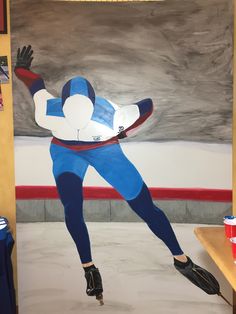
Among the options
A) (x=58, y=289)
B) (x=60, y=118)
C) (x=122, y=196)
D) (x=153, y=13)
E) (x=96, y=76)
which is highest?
(x=153, y=13)

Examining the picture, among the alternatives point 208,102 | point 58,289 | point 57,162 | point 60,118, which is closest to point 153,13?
point 208,102

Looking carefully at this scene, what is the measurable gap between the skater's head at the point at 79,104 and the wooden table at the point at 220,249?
967 mm

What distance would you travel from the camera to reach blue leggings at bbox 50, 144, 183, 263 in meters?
2.67

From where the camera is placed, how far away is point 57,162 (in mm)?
2682

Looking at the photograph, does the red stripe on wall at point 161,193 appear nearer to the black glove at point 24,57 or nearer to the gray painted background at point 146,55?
the gray painted background at point 146,55

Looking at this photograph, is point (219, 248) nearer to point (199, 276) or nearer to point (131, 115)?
point (199, 276)

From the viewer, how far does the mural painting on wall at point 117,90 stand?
2617mm

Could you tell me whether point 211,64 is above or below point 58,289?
above

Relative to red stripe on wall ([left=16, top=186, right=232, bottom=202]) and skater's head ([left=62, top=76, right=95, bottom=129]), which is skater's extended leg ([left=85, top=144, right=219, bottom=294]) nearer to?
red stripe on wall ([left=16, top=186, right=232, bottom=202])

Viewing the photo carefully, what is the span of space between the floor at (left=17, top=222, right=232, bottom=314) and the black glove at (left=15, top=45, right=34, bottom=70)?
1000 mm

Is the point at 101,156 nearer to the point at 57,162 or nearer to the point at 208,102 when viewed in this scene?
the point at 57,162

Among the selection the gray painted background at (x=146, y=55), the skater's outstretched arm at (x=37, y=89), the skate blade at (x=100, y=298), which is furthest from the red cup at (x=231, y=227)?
the skater's outstretched arm at (x=37, y=89)

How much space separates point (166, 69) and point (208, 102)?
1.09ft

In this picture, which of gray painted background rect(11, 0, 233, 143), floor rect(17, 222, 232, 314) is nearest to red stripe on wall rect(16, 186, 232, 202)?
floor rect(17, 222, 232, 314)
